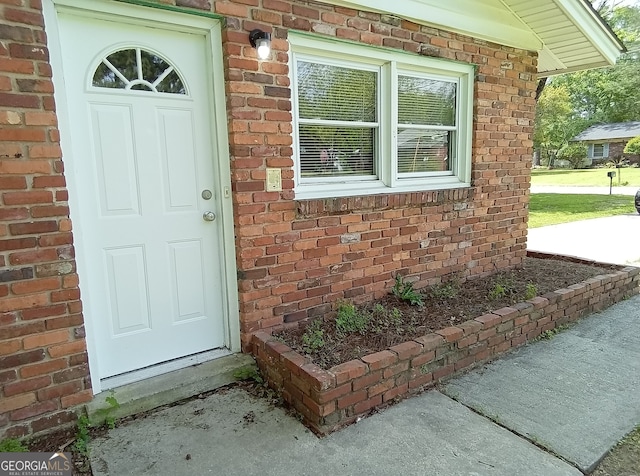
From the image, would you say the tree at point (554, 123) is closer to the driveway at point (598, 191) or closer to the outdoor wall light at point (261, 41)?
the driveway at point (598, 191)

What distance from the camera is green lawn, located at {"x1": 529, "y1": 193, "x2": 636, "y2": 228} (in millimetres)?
10605

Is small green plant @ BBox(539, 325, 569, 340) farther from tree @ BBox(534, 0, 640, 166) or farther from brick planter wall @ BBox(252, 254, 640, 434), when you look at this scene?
tree @ BBox(534, 0, 640, 166)

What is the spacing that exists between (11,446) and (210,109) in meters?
2.22

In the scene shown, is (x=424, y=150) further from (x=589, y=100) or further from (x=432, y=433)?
(x=589, y=100)

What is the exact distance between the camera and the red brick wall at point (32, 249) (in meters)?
2.03

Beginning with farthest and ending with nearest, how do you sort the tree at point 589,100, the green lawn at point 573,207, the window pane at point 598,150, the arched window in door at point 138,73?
the window pane at point 598,150 → the tree at point 589,100 → the green lawn at point 573,207 → the arched window in door at point 138,73

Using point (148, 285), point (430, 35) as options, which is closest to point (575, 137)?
point (430, 35)

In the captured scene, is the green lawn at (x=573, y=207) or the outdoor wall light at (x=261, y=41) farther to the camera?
the green lawn at (x=573, y=207)

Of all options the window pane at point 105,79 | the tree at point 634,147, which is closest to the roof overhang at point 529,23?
the window pane at point 105,79

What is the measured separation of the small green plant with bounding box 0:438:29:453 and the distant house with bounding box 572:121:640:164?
4419 cm

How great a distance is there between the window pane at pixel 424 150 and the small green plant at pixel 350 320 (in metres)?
1.43

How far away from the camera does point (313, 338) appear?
288 centimetres

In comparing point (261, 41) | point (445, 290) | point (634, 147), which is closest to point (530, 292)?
point (445, 290)

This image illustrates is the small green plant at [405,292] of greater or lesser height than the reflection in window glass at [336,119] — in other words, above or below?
below
